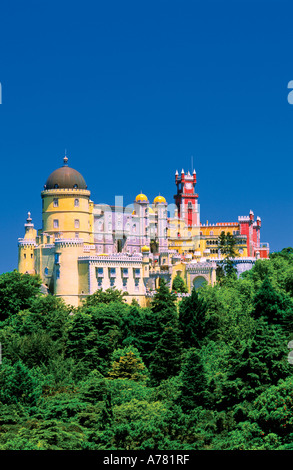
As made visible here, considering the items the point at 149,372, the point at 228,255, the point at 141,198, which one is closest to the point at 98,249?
the point at 228,255

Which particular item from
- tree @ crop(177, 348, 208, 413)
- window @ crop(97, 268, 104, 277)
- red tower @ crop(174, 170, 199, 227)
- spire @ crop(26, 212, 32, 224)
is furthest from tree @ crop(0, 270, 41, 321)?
red tower @ crop(174, 170, 199, 227)

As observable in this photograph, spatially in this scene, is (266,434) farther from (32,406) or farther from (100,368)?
(100,368)

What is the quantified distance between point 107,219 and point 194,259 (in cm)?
1236

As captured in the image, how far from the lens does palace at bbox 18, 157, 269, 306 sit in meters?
85.4

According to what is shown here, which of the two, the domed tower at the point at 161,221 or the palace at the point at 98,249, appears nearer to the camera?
the palace at the point at 98,249

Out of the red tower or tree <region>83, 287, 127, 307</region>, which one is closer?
tree <region>83, 287, 127, 307</region>

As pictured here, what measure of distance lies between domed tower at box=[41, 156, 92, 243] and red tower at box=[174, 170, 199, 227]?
128 ft

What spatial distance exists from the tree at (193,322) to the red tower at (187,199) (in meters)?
65.5

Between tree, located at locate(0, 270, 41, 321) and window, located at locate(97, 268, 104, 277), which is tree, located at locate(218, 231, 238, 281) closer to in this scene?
window, located at locate(97, 268, 104, 277)

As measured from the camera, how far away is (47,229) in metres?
90.7

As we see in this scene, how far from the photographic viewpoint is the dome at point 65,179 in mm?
90500

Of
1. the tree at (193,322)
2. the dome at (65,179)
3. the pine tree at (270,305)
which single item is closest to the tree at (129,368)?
the tree at (193,322)

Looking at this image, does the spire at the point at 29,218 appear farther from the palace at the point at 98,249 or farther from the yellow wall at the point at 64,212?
the yellow wall at the point at 64,212

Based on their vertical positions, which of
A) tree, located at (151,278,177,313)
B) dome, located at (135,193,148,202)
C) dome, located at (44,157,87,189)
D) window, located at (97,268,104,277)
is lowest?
tree, located at (151,278,177,313)
